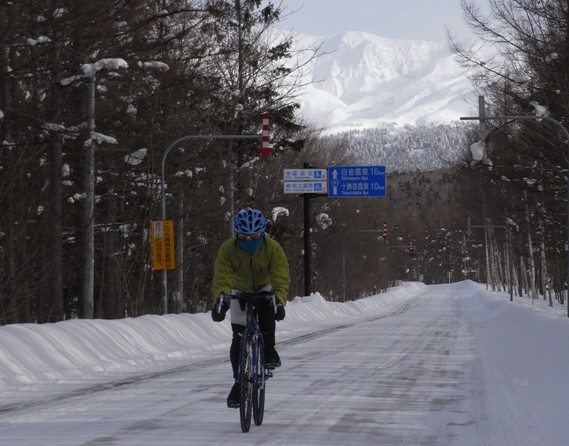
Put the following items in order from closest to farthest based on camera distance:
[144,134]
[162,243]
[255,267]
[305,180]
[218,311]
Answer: [218,311] → [255,267] → [162,243] → [144,134] → [305,180]

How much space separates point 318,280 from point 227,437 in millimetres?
77540

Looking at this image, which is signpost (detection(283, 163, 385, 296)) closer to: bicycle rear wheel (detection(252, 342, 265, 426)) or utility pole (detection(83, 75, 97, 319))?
utility pole (detection(83, 75, 97, 319))

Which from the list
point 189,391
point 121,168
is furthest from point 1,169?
point 189,391

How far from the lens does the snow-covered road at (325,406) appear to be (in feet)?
28.5

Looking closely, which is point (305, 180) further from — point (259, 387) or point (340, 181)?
point (259, 387)

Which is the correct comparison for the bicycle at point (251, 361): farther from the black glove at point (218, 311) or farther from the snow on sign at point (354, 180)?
the snow on sign at point (354, 180)

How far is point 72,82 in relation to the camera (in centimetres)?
2262

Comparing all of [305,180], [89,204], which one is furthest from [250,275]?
[305,180]

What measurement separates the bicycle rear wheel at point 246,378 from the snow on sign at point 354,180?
119ft

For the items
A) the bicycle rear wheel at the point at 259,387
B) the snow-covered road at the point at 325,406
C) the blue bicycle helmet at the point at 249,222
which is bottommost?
the snow-covered road at the point at 325,406

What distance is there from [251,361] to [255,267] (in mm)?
888

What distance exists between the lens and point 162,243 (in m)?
26.4

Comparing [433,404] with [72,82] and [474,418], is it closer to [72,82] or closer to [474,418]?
[474,418]

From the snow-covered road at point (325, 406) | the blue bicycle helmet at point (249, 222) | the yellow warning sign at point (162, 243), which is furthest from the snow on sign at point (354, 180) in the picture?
the blue bicycle helmet at point (249, 222)
